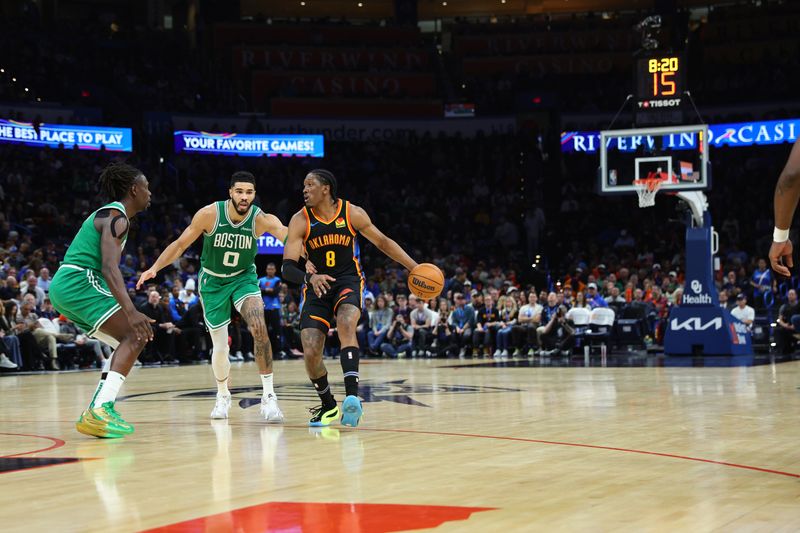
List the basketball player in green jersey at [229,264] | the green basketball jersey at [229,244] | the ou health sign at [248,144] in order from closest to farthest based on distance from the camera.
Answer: the basketball player in green jersey at [229,264] < the green basketball jersey at [229,244] < the ou health sign at [248,144]

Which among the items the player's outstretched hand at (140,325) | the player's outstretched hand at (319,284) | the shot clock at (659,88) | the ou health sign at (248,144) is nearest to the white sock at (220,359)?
the player's outstretched hand at (319,284)

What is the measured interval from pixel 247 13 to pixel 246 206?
33.2 metres

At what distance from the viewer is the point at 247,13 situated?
1583 inches

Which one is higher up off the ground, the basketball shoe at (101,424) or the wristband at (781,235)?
the wristband at (781,235)

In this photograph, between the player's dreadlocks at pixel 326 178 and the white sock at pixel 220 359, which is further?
the white sock at pixel 220 359

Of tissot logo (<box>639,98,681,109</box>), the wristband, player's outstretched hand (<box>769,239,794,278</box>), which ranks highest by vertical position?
tissot logo (<box>639,98,681,109</box>)

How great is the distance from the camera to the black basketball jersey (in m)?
8.05

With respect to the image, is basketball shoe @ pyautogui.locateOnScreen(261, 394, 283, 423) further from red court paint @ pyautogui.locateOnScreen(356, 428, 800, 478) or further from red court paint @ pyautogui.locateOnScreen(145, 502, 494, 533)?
red court paint @ pyautogui.locateOnScreen(145, 502, 494, 533)

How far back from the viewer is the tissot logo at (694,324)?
17.8m

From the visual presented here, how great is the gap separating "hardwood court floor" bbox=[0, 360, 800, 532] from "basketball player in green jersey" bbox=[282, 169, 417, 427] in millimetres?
478

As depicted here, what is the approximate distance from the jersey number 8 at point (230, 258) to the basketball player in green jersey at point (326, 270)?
2.73 feet

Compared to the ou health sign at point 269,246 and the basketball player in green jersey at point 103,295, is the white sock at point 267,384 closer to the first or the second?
the basketball player in green jersey at point 103,295

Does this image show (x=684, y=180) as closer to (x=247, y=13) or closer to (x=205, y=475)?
(x=205, y=475)

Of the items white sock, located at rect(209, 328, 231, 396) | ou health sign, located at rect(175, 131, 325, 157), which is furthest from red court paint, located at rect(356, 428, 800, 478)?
ou health sign, located at rect(175, 131, 325, 157)
